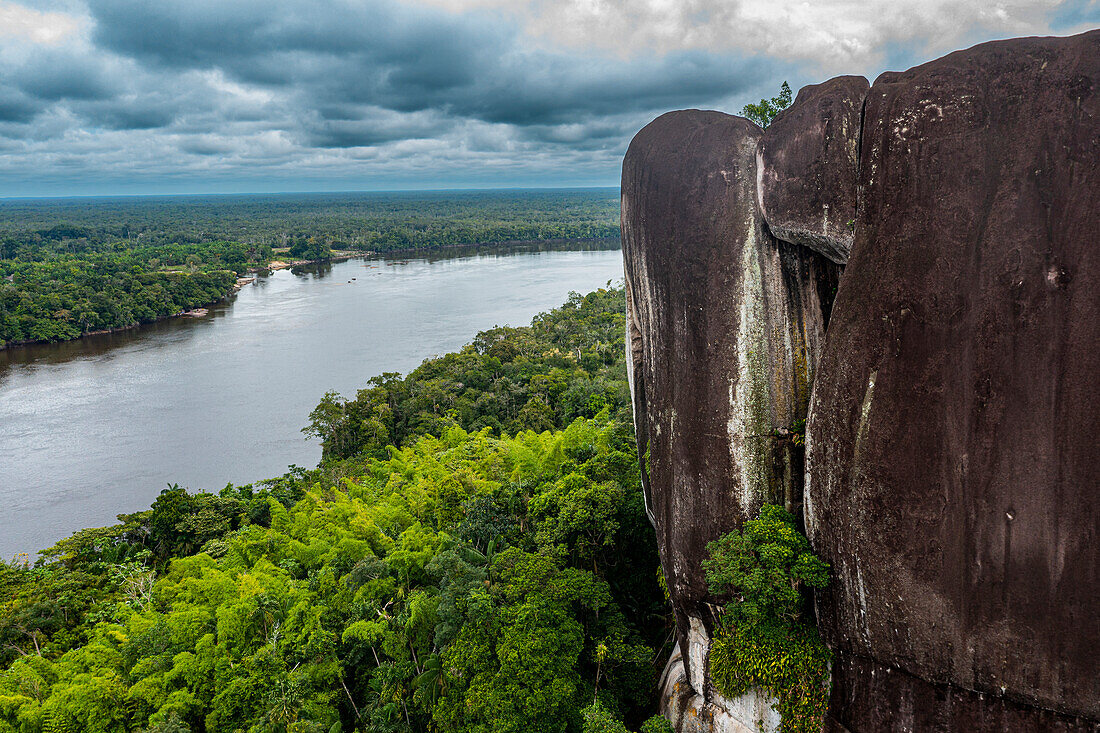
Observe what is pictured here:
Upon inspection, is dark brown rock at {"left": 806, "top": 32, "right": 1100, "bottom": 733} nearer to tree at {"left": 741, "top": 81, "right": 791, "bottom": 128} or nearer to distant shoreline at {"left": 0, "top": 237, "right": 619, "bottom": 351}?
tree at {"left": 741, "top": 81, "right": 791, "bottom": 128}

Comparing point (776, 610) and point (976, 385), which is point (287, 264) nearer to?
point (776, 610)

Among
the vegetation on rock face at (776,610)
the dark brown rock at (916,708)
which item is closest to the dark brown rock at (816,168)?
the vegetation on rock face at (776,610)

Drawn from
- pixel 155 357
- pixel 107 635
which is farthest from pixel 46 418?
pixel 107 635

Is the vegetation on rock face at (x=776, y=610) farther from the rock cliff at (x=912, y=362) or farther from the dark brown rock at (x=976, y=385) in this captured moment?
the dark brown rock at (x=976, y=385)

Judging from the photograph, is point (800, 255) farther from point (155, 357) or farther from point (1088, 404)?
point (155, 357)

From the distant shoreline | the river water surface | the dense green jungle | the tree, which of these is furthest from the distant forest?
the tree
